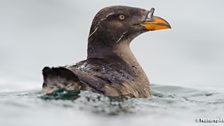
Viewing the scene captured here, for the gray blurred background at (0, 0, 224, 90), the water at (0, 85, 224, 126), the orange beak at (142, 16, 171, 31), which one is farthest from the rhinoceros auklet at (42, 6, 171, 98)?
the gray blurred background at (0, 0, 224, 90)

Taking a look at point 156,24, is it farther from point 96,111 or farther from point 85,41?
point 85,41

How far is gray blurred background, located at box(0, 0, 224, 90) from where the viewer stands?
16.7 m

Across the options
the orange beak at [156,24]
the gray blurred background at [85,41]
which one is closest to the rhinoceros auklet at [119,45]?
the orange beak at [156,24]

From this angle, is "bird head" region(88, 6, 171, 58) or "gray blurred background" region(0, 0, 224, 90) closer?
"bird head" region(88, 6, 171, 58)

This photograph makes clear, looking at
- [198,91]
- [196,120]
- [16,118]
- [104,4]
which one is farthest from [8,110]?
[104,4]

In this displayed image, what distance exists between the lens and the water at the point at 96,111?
9484mm

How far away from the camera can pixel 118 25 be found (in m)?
12.4

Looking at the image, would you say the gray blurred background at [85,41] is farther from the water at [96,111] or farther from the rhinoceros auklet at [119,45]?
the water at [96,111]

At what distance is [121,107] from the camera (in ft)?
34.1

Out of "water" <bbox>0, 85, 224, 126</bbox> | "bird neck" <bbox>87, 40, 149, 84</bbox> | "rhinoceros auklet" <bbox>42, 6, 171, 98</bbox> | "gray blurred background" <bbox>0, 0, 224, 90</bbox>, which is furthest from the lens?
"gray blurred background" <bbox>0, 0, 224, 90</bbox>

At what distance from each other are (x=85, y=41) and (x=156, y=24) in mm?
5992

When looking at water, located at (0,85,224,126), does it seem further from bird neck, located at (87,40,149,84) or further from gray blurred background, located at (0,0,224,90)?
gray blurred background, located at (0,0,224,90)

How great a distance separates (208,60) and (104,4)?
10.1ft

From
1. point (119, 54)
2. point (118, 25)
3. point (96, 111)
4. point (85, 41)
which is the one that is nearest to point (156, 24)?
point (118, 25)
